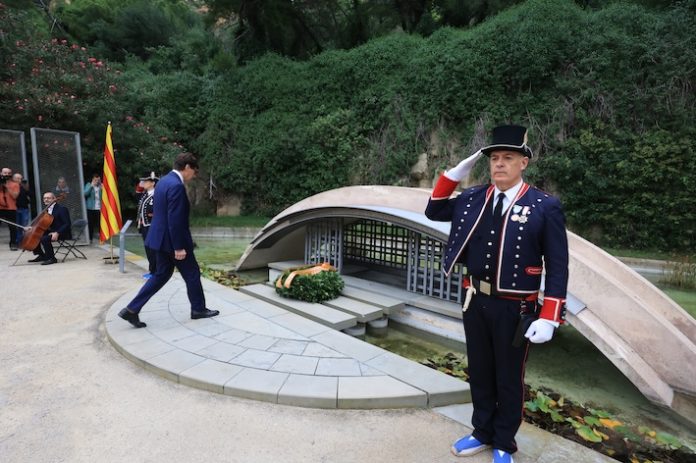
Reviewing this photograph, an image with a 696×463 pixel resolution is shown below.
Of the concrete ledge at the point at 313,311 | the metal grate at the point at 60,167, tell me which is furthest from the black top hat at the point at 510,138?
the metal grate at the point at 60,167

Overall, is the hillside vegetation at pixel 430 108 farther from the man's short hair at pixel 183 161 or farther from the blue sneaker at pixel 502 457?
the blue sneaker at pixel 502 457

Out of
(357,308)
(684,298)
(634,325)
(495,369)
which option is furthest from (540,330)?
(684,298)

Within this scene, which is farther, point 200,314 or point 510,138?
point 200,314

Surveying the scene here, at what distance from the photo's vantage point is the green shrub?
233 inches

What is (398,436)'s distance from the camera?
2.71 m

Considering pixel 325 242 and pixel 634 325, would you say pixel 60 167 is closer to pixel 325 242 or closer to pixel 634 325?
pixel 325 242

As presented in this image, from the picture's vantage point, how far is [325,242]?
7449mm

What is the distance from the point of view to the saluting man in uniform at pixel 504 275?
87.6 inches

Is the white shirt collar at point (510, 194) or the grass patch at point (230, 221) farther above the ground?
the white shirt collar at point (510, 194)

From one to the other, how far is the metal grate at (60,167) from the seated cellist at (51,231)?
2442mm

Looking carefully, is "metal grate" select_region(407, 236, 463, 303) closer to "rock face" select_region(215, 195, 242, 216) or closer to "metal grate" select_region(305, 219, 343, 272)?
"metal grate" select_region(305, 219, 343, 272)

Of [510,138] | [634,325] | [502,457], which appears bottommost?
[502,457]

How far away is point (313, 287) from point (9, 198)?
8563mm

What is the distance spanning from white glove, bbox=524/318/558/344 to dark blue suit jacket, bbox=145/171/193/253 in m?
3.34
